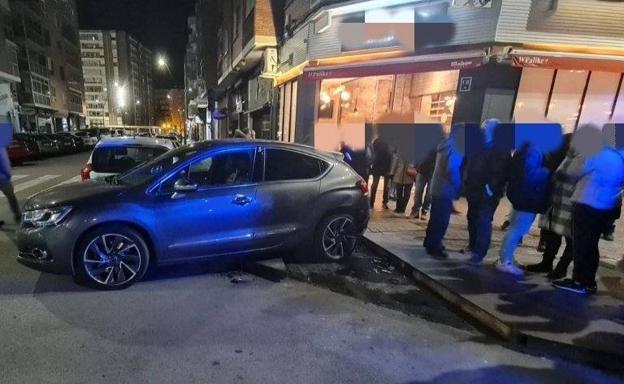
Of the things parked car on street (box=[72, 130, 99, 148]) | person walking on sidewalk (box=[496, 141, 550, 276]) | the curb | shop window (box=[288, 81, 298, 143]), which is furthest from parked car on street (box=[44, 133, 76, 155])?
person walking on sidewalk (box=[496, 141, 550, 276])

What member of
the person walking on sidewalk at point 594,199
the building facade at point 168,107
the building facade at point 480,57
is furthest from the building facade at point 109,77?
the person walking on sidewalk at point 594,199

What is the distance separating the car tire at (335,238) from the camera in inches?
218

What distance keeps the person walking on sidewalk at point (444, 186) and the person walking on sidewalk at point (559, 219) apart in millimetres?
1139

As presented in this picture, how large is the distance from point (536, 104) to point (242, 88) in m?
17.9

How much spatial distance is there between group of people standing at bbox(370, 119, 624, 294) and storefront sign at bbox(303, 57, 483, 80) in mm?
3508

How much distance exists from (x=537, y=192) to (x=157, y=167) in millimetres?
4714

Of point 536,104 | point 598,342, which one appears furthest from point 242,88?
point 598,342

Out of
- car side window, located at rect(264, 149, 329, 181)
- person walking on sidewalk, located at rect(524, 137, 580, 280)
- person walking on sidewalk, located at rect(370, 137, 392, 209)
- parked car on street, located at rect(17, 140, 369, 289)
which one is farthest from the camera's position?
person walking on sidewalk, located at rect(370, 137, 392, 209)

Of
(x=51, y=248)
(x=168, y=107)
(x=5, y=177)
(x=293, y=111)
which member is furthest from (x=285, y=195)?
(x=168, y=107)

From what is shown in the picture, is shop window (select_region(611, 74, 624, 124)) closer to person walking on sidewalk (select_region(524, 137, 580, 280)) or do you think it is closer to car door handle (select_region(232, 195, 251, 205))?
Result: person walking on sidewalk (select_region(524, 137, 580, 280))

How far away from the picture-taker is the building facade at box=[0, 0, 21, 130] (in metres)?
32.8

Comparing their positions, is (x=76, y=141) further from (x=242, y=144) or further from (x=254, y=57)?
(x=242, y=144)

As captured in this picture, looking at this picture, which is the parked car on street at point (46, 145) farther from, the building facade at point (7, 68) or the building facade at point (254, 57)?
the building facade at point (7, 68)

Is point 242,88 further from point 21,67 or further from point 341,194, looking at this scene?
point 21,67
